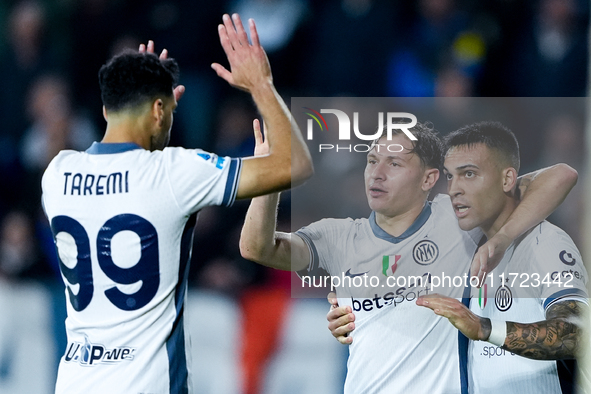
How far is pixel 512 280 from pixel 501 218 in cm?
32

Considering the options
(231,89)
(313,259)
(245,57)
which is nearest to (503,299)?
(313,259)

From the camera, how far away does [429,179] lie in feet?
9.98

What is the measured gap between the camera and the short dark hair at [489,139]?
3098 mm

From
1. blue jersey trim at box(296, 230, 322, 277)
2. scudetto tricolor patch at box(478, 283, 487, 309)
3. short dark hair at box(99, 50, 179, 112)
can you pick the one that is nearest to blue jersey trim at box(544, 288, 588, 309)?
scudetto tricolor patch at box(478, 283, 487, 309)

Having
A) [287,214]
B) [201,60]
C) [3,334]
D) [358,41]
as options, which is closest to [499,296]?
[287,214]

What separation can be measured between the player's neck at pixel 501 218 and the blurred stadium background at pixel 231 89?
0.74 meters

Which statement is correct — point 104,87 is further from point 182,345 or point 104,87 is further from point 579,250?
point 579,250

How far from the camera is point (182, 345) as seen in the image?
2.02 metres

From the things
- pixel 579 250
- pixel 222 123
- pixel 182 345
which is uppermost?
pixel 222 123

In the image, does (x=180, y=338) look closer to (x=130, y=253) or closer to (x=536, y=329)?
(x=130, y=253)

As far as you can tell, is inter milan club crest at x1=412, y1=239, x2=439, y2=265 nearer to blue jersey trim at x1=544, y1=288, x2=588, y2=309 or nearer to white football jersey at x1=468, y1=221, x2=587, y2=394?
white football jersey at x1=468, y1=221, x2=587, y2=394

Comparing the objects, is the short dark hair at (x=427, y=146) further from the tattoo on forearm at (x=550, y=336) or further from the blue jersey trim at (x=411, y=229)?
the tattoo on forearm at (x=550, y=336)

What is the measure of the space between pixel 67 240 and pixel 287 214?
1788 millimetres

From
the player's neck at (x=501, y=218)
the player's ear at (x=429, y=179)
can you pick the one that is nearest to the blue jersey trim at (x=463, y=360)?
the player's neck at (x=501, y=218)
